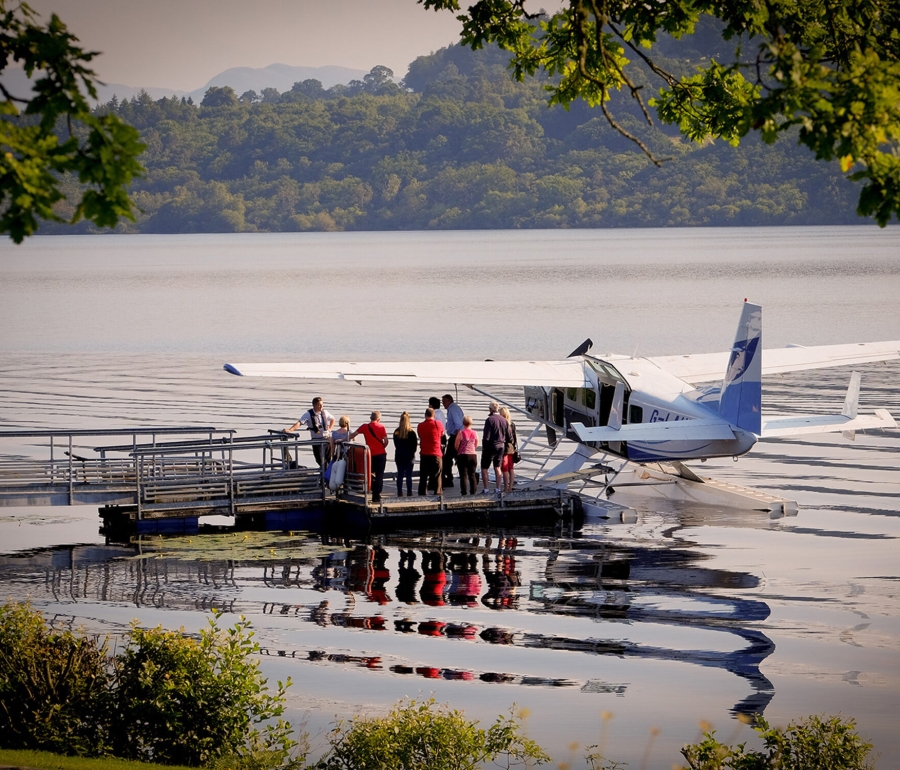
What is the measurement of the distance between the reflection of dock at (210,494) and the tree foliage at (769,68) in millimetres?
8630

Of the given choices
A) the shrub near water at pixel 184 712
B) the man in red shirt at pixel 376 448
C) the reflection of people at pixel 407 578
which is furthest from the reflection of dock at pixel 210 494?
the shrub near water at pixel 184 712

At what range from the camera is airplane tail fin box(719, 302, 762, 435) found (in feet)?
56.4

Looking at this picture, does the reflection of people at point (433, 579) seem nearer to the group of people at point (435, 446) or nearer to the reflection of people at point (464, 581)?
the reflection of people at point (464, 581)

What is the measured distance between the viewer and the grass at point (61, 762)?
26.7ft

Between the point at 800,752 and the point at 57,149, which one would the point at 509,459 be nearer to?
the point at 800,752

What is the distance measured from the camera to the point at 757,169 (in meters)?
174

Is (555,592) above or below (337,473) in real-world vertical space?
below

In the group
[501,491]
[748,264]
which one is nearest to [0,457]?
[501,491]

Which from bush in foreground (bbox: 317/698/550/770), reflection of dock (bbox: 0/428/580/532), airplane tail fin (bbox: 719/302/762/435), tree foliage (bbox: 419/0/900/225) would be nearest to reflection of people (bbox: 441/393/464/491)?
reflection of dock (bbox: 0/428/580/532)

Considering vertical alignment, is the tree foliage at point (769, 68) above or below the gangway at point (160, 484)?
above

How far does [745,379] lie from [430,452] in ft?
15.0

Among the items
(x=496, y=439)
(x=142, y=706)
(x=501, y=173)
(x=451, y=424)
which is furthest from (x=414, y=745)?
(x=501, y=173)

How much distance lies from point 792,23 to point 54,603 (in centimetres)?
1025

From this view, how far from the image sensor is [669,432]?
1817 centimetres
